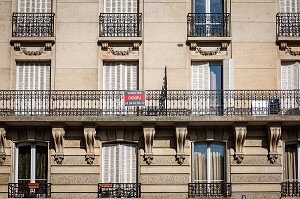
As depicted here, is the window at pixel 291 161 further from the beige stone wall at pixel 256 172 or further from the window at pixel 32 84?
the window at pixel 32 84

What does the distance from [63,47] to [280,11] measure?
27.4ft

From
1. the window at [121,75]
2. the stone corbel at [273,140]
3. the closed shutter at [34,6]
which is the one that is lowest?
the stone corbel at [273,140]

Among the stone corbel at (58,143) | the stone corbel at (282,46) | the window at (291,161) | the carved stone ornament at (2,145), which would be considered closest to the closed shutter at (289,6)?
the stone corbel at (282,46)

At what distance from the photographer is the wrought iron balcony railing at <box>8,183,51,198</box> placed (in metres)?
31.5

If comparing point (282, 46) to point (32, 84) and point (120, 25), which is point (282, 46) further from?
point (32, 84)

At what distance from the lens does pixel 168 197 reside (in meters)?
31.3

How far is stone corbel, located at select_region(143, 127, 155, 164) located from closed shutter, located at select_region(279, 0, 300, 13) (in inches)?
276

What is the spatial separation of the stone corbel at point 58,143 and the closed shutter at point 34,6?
4905 millimetres

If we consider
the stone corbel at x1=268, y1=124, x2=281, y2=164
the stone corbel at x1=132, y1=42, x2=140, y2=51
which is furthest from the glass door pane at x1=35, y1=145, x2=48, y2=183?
the stone corbel at x1=268, y1=124, x2=281, y2=164

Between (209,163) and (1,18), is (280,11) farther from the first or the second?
(1,18)

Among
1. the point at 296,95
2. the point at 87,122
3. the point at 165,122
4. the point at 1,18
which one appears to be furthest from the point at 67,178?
the point at 296,95

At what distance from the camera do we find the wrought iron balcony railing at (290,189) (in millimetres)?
31453

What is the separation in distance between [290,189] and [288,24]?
20.4ft

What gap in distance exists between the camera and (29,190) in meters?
31.6
